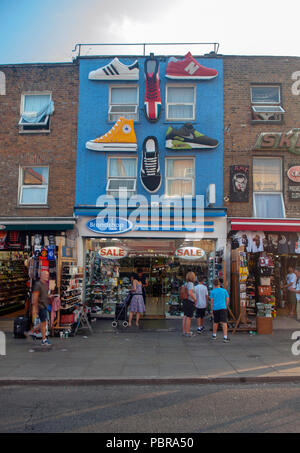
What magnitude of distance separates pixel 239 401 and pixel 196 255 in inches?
317

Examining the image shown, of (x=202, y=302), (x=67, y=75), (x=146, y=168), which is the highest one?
(x=67, y=75)

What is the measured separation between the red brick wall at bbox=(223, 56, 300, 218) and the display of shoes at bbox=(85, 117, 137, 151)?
3.61m

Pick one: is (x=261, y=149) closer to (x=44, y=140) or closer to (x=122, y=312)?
(x=122, y=312)

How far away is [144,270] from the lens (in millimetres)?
13977

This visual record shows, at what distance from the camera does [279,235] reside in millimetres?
12594

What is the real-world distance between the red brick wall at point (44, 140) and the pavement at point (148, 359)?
495 centimetres

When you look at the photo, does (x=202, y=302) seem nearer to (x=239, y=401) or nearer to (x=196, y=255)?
(x=196, y=255)

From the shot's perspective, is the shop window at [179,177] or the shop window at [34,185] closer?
the shop window at [179,177]

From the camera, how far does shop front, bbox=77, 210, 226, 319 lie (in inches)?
515

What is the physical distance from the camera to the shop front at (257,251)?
11336 mm

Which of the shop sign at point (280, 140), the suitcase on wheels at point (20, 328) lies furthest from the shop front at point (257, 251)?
the suitcase on wheels at point (20, 328)

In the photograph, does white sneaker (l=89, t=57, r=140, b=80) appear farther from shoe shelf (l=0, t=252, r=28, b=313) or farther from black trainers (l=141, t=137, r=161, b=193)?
shoe shelf (l=0, t=252, r=28, b=313)

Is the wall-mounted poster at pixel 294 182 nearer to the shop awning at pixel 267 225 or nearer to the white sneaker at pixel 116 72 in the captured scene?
the shop awning at pixel 267 225

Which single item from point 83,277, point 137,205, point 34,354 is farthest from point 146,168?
point 34,354
